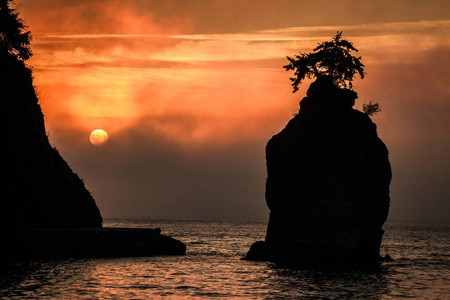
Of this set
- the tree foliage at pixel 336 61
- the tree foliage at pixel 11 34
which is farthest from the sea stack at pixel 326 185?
the tree foliage at pixel 11 34

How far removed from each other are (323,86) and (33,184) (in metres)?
34.3

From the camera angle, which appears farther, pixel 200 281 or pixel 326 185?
pixel 326 185

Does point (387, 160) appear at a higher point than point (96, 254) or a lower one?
higher

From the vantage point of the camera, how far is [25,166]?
2719 inches

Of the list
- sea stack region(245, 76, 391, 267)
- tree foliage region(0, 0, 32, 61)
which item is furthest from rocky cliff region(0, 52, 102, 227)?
sea stack region(245, 76, 391, 267)

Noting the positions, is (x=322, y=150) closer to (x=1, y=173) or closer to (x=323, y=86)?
(x=323, y=86)

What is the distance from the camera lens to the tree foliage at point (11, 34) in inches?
2859

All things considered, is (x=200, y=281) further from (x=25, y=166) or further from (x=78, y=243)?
(x=25, y=166)

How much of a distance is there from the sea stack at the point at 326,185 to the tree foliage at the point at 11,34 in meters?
31.8

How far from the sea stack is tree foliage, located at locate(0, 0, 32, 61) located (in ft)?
104

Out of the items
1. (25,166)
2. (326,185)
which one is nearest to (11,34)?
(25,166)

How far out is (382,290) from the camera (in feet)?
153

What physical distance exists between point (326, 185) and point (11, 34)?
1580 inches

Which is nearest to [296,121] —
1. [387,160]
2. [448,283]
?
[387,160]
